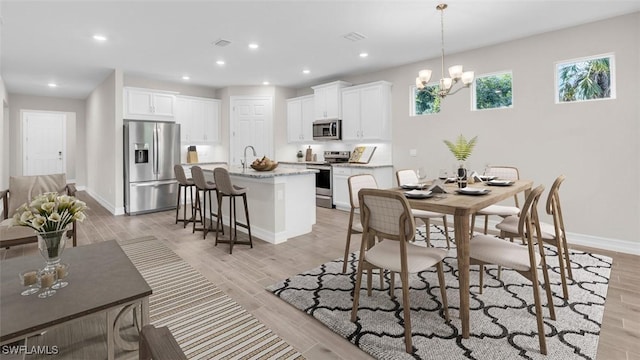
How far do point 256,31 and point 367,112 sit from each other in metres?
2.70

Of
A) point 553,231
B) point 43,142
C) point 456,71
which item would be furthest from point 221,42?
point 43,142

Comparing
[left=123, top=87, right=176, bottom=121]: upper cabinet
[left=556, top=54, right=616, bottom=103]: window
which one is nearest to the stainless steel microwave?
[left=123, top=87, right=176, bottom=121]: upper cabinet

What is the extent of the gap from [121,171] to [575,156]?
7257mm

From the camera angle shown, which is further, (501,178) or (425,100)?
(425,100)

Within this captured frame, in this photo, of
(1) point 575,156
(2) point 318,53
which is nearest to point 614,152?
(1) point 575,156

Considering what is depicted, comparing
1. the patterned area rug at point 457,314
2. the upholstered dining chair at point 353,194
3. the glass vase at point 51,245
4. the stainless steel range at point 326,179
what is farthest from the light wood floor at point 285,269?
the glass vase at point 51,245

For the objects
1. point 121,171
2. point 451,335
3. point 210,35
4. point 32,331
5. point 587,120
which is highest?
point 210,35

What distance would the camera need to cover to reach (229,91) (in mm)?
7613

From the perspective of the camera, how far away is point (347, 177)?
19.7 feet

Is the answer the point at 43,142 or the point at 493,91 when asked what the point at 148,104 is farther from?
the point at 493,91

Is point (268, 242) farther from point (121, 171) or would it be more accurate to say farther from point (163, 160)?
point (121, 171)

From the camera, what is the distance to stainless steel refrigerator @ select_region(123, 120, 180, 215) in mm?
5891

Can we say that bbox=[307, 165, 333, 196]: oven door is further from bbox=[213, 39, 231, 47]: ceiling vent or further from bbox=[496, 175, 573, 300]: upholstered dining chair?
bbox=[496, 175, 573, 300]: upholstered dining chair

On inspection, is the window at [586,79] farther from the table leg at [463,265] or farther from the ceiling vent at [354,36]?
the table leg at [463,265]
